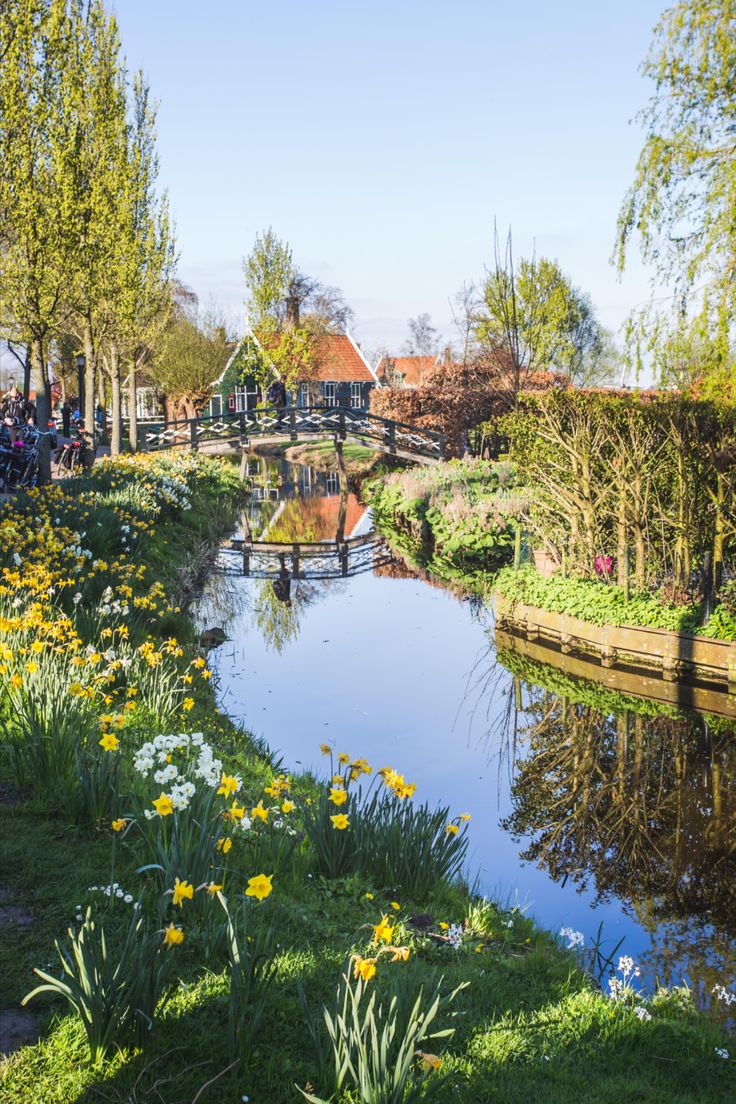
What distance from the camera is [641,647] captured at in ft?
39.1

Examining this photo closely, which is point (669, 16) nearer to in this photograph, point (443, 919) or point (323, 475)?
point (443, 919)

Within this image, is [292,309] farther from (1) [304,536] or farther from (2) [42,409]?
(2) [42,409]

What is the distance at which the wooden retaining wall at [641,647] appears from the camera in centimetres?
1123

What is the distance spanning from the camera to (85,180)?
18.9 m

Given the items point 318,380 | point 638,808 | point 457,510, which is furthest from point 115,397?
point 318,380

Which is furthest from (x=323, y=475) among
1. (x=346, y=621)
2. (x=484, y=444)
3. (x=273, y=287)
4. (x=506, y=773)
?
(x=506, y=773)

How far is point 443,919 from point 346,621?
11.0m

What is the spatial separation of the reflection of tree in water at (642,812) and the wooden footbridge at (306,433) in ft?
70.1

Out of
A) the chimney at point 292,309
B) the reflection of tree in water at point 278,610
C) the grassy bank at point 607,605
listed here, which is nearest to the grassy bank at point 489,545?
the grassy bank at point 607,605

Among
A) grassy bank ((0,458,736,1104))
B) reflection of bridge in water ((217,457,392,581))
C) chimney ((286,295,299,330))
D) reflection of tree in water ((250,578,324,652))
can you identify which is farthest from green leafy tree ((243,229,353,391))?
grassy bank ((0,458,736,1104))

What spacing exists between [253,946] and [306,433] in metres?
29.9

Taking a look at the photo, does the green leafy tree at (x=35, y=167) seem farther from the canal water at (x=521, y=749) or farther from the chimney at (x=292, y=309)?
the chimney at (x=292, y=309)

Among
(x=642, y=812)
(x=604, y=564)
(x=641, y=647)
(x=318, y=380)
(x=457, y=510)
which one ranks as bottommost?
(x=642, y=812)

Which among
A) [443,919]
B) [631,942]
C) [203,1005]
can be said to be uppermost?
[203,1005]
